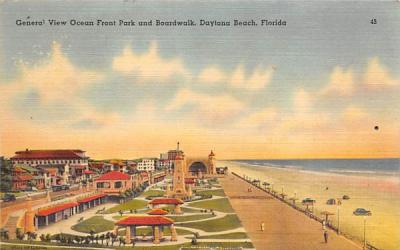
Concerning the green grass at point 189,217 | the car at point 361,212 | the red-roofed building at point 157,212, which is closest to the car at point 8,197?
the red-roofed building at point 157,212

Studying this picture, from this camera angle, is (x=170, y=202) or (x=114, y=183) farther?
(x=114, y=183)

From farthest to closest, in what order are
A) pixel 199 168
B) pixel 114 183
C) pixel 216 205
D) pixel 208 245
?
pixel 114 183, pixel 216 205, pixel 199 168, pixel 208 245

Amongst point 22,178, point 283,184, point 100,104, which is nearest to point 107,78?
point 100,104

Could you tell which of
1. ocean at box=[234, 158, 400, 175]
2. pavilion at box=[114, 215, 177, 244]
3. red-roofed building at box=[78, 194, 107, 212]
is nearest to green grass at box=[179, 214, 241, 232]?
pavilion at box=[114, 215, 177, 244]

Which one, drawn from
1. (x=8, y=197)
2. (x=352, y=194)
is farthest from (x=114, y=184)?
(x=352, y=194)

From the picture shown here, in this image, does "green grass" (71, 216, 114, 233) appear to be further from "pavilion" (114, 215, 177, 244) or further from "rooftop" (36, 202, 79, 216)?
"rooftop" (36, 202, 79, 216)

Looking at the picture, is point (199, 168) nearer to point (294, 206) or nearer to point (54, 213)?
point (294, 206)
